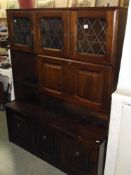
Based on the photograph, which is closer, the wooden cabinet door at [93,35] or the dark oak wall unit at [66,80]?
the wooden cabinet door at [93,35]

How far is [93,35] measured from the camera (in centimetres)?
161

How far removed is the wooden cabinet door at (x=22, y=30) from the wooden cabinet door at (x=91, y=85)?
0.58 metres

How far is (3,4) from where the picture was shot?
3.27 meters

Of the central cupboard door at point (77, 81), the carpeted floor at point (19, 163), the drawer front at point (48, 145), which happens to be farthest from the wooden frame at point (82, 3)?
the carpeted floor at point (19, 163)

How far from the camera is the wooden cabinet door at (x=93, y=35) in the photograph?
4.79ft

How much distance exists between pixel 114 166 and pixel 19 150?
1.20 meters

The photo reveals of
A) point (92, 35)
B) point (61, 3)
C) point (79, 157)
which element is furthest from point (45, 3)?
point (79, 157)

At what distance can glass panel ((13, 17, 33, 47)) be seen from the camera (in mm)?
2033

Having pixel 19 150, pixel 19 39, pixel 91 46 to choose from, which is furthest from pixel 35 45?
pixel 19 150

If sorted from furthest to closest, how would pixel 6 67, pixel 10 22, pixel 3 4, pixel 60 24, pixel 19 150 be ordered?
pixel 3 4, pixel 6 67, pixel 19 150, pixel 10 22, pixel 60 24

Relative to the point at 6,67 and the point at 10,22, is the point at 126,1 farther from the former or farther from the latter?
the point at 6,67

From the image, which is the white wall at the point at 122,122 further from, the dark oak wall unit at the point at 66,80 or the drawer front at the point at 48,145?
the drawer front at the point at 48,145

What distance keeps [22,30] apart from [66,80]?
0.75 m

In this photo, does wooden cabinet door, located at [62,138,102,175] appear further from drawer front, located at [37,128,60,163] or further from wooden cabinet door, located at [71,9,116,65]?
wooden cabinet door, located at [71,9,116,65]
